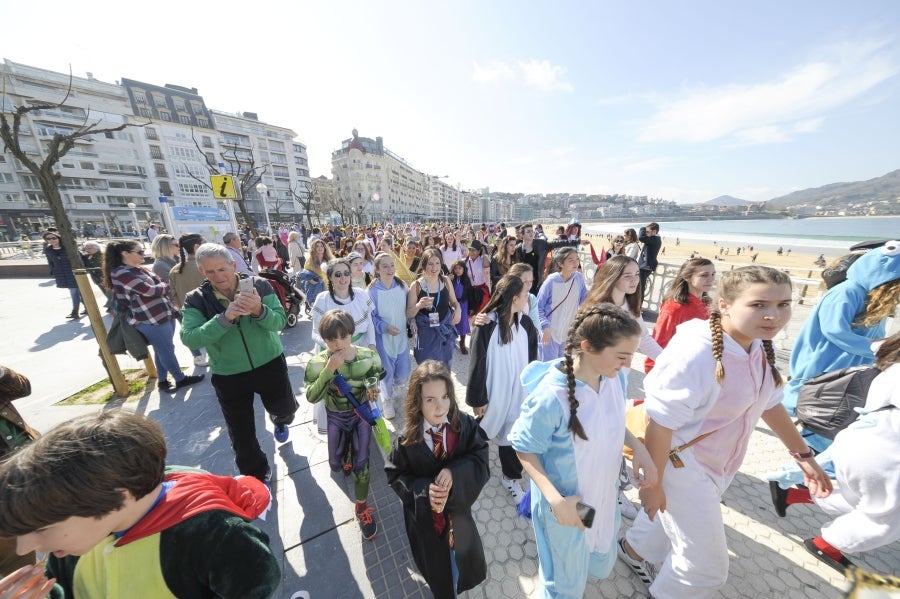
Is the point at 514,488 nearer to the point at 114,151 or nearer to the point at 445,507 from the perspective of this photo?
the point at 445,507

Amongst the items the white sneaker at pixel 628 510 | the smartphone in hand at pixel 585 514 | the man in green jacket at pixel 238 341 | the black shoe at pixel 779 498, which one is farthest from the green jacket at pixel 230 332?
the black shoe at pixel 779 498

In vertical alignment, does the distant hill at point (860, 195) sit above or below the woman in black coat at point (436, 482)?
above

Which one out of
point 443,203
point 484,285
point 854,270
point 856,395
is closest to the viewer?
point 856,395

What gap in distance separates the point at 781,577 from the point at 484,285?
15.6 feet

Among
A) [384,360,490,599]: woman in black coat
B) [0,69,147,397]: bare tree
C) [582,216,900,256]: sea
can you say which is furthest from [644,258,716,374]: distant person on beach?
[582,216,900,256]: sea

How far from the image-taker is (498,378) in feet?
9.40

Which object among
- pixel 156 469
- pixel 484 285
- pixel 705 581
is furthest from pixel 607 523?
pixel 484 285

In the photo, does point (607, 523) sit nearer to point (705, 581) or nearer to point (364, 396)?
point (705, 581)

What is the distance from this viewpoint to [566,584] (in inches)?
69.7

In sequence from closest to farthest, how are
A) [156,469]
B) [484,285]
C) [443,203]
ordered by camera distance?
1. [156,469]
2. [484,285]
3. [443,203]

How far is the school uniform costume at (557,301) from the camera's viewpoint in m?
3.97

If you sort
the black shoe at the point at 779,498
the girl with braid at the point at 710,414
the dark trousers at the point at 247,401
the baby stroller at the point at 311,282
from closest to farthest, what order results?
the girl with braid at the point at 710,414, the black shoe at the point at 779,498, the dark trousers at the point at 247,401, the baby stroller at the point at 311,282

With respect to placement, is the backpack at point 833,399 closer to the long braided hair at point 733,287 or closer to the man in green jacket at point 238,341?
the long braided hair at point 733,287

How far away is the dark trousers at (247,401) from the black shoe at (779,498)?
4376 mm
